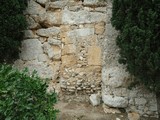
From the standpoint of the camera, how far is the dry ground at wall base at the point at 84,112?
5457 millimetres

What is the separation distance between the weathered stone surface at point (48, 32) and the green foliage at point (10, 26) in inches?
14.4

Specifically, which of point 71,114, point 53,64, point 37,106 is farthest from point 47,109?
point 53,64

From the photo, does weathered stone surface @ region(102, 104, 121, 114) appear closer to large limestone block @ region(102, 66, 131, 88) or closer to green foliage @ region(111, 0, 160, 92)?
large limestone block @ region(102, 66, 131, 88)

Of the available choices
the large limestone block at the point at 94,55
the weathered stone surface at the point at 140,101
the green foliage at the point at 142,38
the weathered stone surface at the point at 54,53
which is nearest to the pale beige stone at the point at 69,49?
the weathered stone surface at the point at 54,53

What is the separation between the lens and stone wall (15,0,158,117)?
18.4 ft

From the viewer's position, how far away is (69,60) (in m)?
6.12

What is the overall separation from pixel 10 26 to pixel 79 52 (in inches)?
45.8

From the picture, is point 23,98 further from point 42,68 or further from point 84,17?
point 84,17

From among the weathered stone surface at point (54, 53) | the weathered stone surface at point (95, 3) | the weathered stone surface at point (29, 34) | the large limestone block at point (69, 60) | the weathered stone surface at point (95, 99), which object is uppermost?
the weathered stone surface at point (95, 3)

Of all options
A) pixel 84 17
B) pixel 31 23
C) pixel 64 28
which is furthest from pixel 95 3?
pixel 31 23

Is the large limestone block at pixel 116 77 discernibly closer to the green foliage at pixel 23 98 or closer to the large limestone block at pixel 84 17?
the large limestone block at pixel 84 17

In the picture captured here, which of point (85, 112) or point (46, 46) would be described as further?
point (46, 46)

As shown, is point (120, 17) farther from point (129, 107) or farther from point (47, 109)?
point (47, 109)

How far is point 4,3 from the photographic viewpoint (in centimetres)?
593
